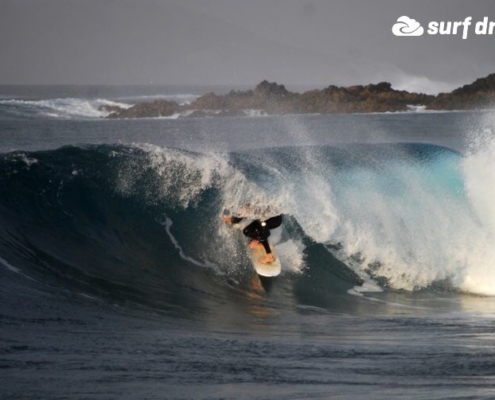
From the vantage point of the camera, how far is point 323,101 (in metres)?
64.4

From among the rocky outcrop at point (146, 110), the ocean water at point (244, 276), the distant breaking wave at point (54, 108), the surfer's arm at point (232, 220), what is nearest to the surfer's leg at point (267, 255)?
the ocean water at point (244, 276)

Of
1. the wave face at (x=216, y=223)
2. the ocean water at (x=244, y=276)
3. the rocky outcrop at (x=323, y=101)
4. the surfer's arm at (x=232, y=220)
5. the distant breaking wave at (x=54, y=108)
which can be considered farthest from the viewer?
the rocky outcrop at (x=323, y=101)

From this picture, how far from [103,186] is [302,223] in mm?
→ 3563

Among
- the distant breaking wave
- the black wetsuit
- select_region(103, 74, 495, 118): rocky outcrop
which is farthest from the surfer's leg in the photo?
select_region(103, 74, 495, 118): rocky outcrop

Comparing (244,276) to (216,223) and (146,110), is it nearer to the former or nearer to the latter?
(216,223)

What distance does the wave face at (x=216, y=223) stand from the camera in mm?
14273

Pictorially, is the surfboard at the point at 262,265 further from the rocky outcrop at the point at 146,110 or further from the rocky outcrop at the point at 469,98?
the rocky outcrop at the point at 469,98

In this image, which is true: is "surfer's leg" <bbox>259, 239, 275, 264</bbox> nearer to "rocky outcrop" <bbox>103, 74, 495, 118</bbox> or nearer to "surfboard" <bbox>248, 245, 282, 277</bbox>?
"surfboard" <bbox>248, 245, 282, 277</bbox>

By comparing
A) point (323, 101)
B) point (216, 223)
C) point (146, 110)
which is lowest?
point (216, 223)

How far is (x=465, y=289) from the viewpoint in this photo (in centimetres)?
1540

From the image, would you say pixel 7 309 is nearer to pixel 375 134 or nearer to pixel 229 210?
pixel 229 210

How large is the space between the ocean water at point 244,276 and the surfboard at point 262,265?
154 millimetres

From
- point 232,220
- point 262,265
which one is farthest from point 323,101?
point 262,265

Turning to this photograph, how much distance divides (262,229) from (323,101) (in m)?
50.2
